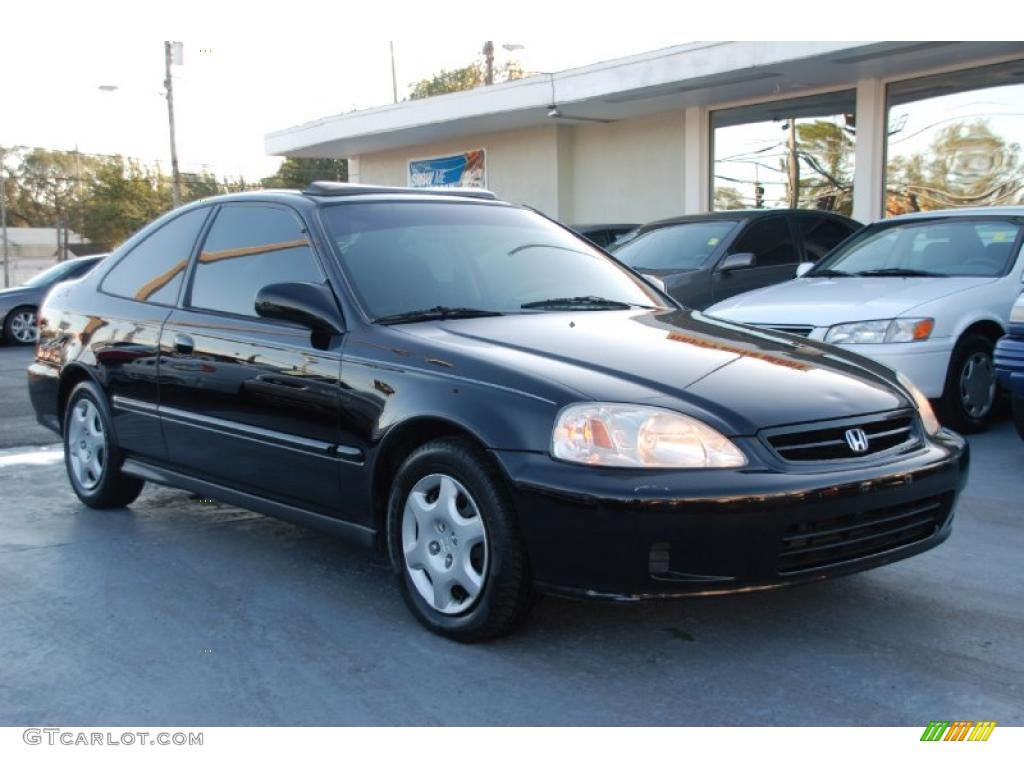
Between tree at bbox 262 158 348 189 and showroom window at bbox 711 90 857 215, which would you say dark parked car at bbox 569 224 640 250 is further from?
tree at bbox 262 158 348 189

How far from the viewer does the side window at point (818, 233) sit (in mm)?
10250

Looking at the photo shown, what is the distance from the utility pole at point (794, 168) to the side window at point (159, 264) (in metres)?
10.7

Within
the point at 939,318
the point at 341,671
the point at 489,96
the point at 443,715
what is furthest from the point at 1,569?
the point at 489,96

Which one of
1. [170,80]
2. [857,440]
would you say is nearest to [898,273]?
[857,440]

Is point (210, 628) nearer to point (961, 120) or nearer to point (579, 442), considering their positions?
point (579, 442)

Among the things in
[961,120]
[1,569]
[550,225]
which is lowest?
[1,569]

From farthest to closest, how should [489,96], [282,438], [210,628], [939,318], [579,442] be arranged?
[489,96], [939,318], [282,438], [210,628], [579,442]

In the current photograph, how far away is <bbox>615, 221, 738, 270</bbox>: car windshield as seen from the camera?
974 cm

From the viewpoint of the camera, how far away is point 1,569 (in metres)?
4.76

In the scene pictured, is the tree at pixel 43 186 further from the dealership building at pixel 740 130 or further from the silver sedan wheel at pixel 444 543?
the silver sedan wheel at pixel 444 543

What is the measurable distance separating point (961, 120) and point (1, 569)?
1129 cm

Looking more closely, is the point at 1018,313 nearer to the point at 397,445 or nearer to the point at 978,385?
the point at 978,385

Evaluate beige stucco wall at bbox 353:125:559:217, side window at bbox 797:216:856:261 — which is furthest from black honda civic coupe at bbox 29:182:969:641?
beige stucco wall at bbox 353:125:559:217
